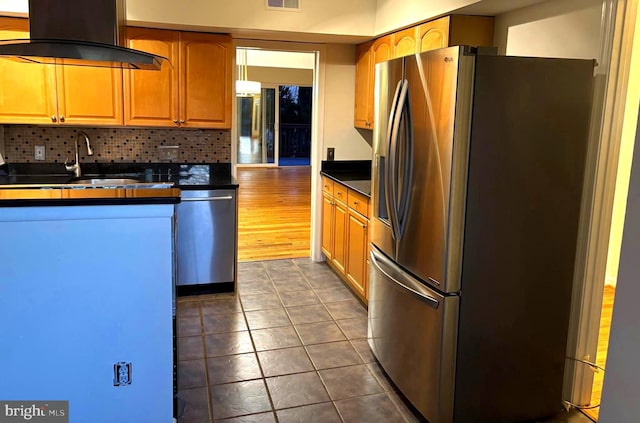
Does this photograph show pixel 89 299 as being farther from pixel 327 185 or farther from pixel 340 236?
pixel 327 185

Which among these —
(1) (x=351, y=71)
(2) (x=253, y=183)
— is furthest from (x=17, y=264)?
(2) (x=253, y=183)

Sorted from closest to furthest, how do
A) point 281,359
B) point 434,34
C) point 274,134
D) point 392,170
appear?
point 392,170 → point 281,359 → point 434,34 → point 274,134

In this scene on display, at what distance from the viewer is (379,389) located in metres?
2.73

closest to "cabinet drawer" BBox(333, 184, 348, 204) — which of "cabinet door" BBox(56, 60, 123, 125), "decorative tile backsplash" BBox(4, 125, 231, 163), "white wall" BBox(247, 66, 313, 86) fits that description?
"decorative tile backsplash" BBox(4, 125, 231, 163)

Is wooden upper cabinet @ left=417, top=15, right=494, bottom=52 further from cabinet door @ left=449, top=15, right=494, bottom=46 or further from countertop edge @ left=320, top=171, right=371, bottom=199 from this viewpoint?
countertop edge @ left=320, top=171, right=371, bottom=199

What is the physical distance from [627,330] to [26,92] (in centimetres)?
405

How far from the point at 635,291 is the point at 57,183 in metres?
3.72

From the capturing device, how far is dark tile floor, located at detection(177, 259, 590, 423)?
8.23ft

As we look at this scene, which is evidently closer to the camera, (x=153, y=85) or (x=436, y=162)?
(x=436, y=162)

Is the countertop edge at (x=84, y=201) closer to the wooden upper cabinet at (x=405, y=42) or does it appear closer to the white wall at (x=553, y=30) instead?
the white wall at (x=553, y=30)

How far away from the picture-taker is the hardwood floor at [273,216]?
17.9 ft

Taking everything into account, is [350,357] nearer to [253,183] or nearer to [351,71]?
[351,71]

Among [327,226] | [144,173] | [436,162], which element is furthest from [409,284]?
[144,173]

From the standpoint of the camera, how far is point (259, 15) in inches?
155
